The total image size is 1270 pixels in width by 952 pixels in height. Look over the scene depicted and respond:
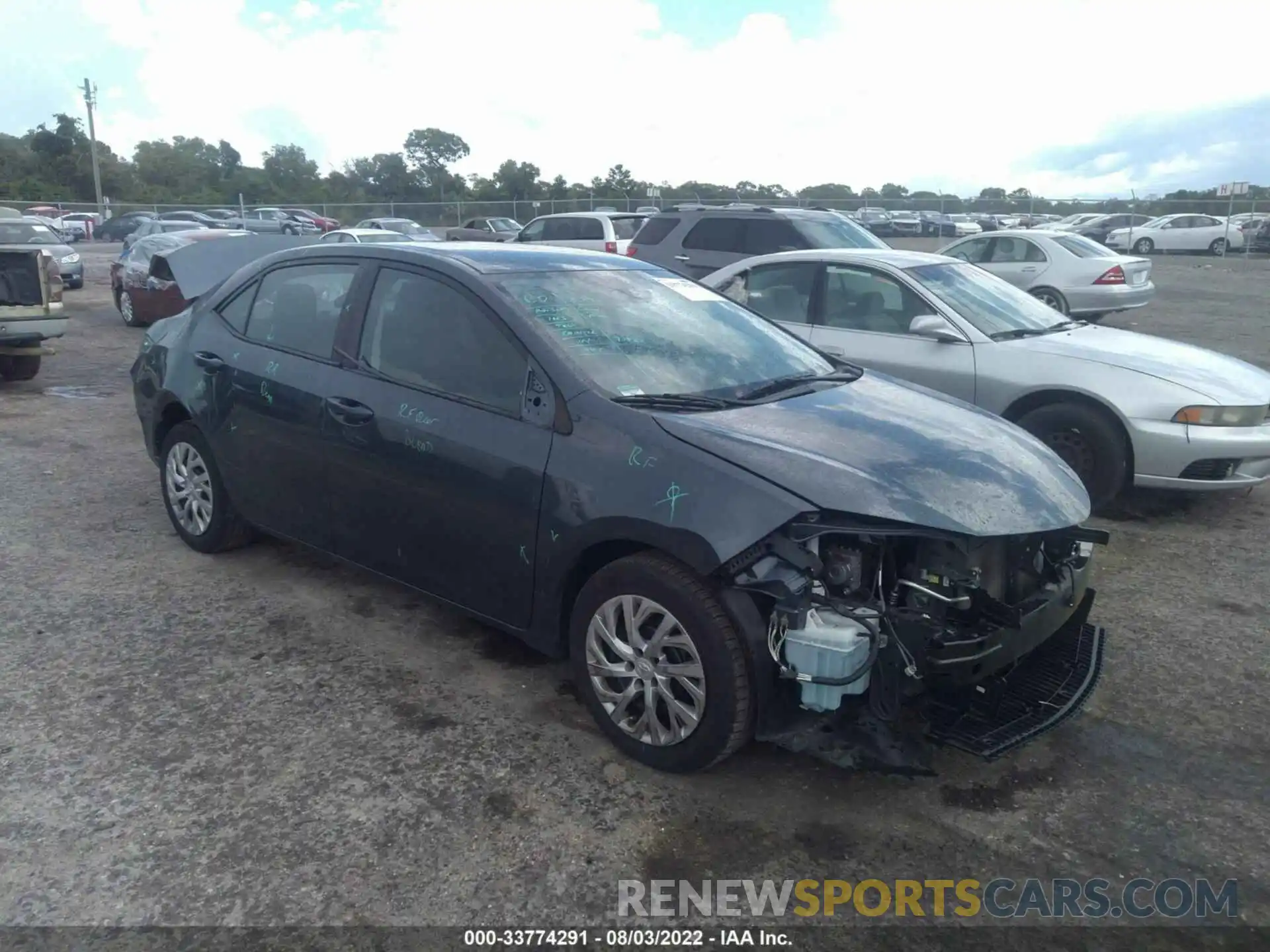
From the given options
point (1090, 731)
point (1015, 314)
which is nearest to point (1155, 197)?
point (1015, 314)

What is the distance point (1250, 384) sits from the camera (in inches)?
242

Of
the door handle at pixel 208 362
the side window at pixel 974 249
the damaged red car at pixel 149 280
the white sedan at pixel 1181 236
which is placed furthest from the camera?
the white sedan at pixel 1181 236

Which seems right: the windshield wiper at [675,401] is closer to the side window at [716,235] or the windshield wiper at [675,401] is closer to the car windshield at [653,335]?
the car windshield at [653,335]

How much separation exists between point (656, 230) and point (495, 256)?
9001mm

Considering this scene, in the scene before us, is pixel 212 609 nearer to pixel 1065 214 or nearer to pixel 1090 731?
pixel 1090 731

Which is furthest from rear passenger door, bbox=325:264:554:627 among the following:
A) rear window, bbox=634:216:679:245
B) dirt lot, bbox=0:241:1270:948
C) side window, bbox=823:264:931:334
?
rear window, bbox=634:216:679:245

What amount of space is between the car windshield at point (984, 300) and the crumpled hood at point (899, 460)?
111 inches

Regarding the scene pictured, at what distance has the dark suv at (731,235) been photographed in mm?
12102

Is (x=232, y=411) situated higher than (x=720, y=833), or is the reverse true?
(x=232, y=411)

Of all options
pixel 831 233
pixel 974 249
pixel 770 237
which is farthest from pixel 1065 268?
pixel 770 237

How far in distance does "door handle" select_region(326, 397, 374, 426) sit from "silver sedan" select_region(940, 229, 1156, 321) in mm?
12431

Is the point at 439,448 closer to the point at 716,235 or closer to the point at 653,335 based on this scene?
the point at 653,335

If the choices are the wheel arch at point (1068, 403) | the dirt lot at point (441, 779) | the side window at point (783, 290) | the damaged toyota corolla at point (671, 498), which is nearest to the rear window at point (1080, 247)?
the side window at point (783, 290)

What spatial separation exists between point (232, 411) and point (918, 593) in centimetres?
334
